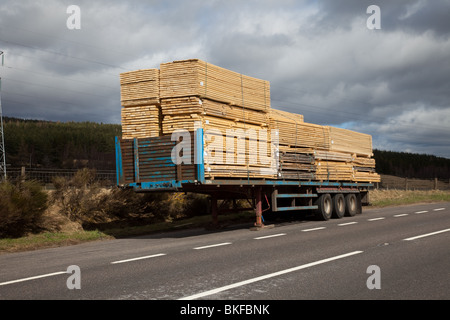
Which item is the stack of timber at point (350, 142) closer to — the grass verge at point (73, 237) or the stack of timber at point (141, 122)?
the grass verge at point (73, 237)

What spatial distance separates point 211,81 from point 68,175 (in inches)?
353

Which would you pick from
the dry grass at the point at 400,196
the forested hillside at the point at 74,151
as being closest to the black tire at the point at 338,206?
the dry grass at the point at 400,196

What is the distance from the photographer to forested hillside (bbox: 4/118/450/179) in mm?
95312

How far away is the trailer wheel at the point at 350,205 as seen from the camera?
2025 centimetres

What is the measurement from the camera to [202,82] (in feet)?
42.9

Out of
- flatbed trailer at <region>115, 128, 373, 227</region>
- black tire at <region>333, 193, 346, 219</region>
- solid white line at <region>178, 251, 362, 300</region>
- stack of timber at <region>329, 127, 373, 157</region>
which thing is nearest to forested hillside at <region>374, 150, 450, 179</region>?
stack of timber at <region>329, 127, 373, 157</region>

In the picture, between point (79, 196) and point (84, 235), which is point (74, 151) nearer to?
point (79, 196)

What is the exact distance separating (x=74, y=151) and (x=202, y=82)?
315ft

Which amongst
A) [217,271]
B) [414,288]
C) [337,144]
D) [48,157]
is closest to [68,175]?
[337,144]

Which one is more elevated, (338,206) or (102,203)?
(102,203)

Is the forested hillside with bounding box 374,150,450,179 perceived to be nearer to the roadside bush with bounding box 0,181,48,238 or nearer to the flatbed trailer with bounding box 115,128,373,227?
the flatbed trailer with bounding box 115,128,373,227

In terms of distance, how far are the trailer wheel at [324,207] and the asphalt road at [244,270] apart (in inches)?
228

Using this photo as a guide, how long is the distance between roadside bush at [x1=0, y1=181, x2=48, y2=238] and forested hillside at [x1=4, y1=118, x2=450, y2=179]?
64.5 m

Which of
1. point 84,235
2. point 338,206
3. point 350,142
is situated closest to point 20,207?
point 84,235
